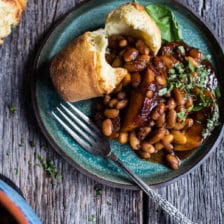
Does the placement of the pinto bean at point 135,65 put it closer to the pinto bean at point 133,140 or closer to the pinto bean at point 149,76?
the pinto bean at point 149,76

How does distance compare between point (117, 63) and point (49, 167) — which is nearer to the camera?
point (117, 63)

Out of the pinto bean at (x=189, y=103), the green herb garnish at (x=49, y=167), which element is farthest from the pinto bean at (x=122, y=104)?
the green herb garnish at (x=49, y=167)

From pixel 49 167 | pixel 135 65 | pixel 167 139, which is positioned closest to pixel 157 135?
pixel 167 139

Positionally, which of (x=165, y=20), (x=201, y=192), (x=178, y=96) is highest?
(x=165, y=20)

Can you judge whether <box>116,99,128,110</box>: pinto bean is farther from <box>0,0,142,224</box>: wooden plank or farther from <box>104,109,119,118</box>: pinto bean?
<box>0,0,142,224</box>: wooden plank

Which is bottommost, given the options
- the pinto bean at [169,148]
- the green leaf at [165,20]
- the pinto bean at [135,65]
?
the pinto bean at [169,148]

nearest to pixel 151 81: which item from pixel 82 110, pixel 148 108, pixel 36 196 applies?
pixel 148 108

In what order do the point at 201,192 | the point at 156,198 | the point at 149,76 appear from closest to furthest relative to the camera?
1. the point at 149,76
2. the point at 156,198
3. the point at 201,192

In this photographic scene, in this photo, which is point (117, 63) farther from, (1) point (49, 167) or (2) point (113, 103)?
(1) point (49, 167)
